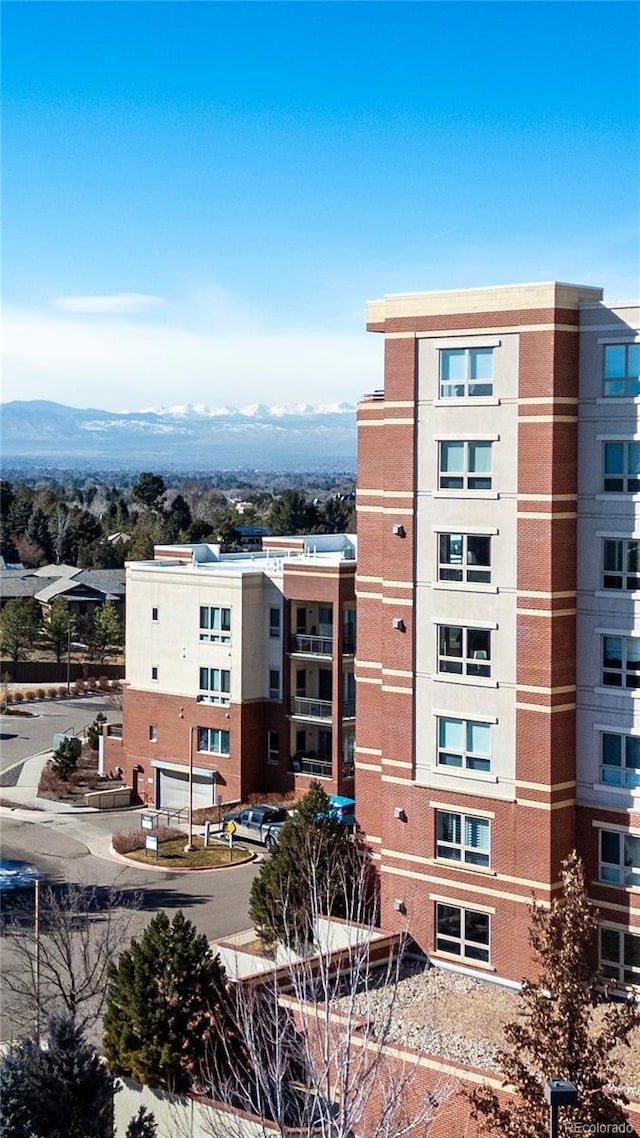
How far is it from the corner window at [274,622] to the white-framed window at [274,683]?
1.06m

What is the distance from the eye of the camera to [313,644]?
3866 cm

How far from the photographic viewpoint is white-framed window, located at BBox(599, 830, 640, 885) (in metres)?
22.3

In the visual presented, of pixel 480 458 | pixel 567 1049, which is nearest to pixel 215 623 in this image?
pixel 480 458

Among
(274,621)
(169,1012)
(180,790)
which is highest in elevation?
(274,621)

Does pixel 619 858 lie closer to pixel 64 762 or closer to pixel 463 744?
pixel 463 744

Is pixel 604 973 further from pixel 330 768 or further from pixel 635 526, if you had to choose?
pixel 330 768

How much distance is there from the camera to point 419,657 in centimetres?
2409

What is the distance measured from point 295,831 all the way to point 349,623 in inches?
527

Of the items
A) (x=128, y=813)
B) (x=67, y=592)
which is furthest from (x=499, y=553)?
(x=67, y=592)

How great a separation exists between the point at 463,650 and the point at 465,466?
3.35 metres

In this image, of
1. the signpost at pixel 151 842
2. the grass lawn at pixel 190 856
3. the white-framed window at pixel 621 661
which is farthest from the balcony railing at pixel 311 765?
the white-framed window at pixel 621 661

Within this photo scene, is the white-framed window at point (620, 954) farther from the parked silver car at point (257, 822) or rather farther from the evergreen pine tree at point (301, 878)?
the parked silver car at point (257, 822)

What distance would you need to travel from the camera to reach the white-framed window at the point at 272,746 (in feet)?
131

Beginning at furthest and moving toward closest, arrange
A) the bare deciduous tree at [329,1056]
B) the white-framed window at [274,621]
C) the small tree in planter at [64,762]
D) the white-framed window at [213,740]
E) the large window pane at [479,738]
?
the small tree in planter at [64,762] → the white-framed window at [213,740] → the white-framed window at [274,621] → the large window pane at [479,738] → the bare deciduous tree at [329,1056]
